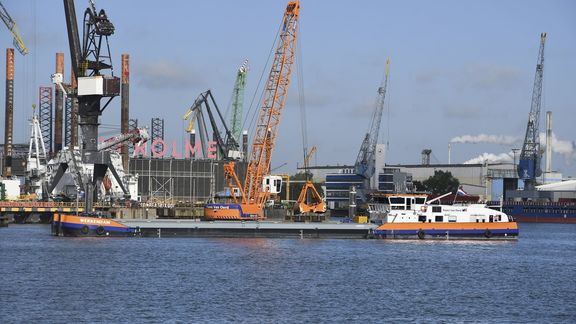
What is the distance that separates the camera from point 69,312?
5481 cm

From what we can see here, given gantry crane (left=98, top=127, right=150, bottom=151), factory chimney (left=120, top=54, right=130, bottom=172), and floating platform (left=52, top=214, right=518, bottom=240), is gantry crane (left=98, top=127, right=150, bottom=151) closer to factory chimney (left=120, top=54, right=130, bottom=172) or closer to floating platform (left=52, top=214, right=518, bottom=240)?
factory chimney (left=120, top=54, right=130, bottom=172)

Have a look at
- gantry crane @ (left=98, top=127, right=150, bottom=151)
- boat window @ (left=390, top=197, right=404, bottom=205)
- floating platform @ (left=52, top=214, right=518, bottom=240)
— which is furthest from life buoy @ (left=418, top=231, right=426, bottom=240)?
gantry crane @ (left=98, top=127, right=150, bottom=151)

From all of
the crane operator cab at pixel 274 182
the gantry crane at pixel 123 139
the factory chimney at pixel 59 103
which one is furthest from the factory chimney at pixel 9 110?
the crane operator cab at pixel 274 182

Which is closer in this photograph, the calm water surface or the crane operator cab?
the calm water surface

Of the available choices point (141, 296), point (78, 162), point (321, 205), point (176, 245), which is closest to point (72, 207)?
point (78, 162)

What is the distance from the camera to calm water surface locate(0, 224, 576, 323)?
2211 inches

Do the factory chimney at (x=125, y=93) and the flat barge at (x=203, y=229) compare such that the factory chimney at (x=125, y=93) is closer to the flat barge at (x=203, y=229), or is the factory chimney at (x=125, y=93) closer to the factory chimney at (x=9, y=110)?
the factory chimney at (x=9, y=110)

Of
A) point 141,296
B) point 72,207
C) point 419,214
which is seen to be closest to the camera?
point 141,296

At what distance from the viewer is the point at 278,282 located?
228 feet

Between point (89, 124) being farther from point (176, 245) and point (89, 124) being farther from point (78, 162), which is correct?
point (176, 245)

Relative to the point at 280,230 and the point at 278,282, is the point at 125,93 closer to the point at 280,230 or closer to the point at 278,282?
the point at 280,230

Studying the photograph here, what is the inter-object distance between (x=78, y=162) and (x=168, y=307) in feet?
368

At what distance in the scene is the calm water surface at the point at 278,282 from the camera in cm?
5616

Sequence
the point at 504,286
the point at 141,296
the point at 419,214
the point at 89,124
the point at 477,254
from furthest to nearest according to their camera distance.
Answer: the point at 89,124, the point at 419,214, the point at 477,254, the point at 504,286, the point at 141,296
